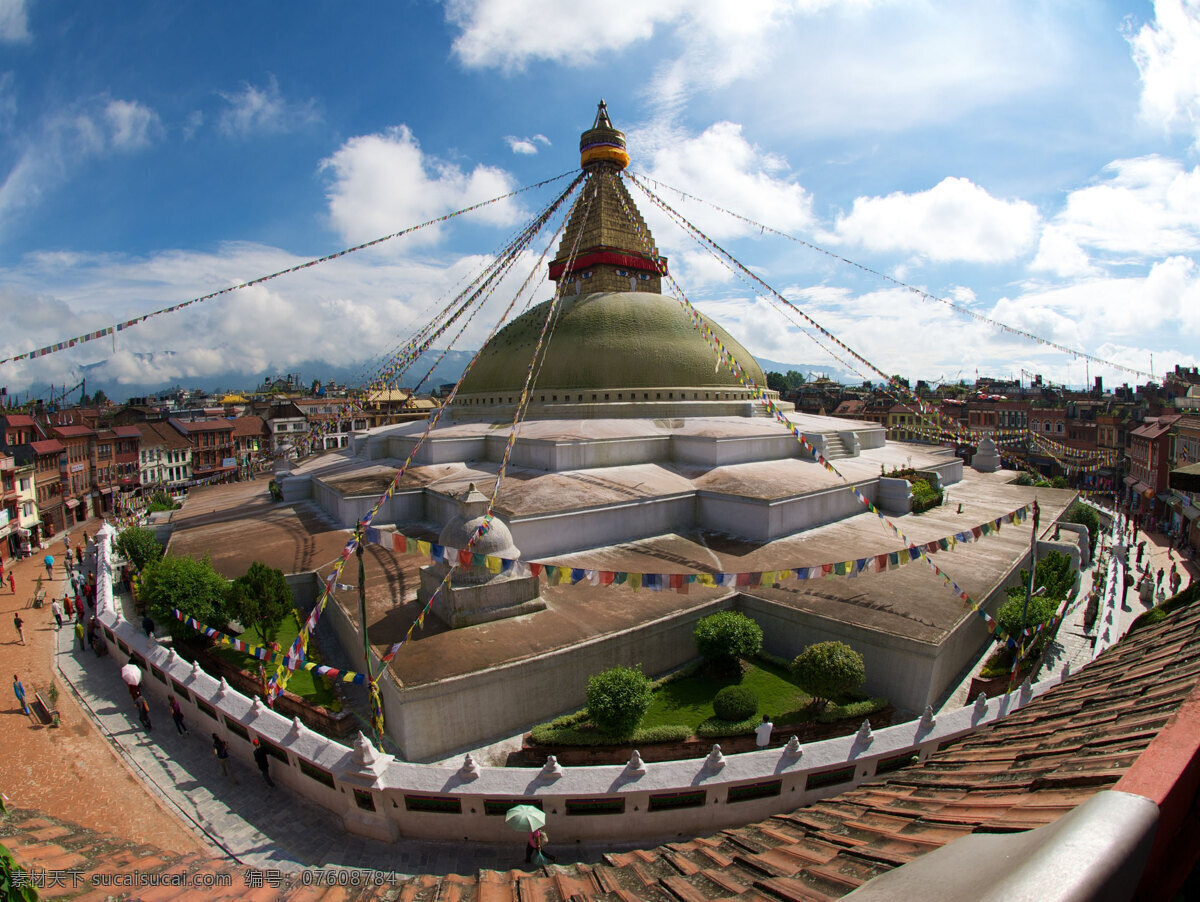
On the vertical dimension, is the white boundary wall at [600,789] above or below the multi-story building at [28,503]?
below

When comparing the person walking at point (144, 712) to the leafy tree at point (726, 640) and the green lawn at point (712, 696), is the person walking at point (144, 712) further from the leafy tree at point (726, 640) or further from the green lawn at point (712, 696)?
the leafy tree at point (726, 640)

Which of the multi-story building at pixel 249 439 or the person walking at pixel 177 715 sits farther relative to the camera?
the multi-story building at pixel 249 439

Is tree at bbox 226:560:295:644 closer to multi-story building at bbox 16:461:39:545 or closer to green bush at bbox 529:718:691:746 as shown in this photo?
green bush at bbox 529:718:691:746

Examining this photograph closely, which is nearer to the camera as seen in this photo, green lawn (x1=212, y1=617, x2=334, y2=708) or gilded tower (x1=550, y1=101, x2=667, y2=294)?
green lawn (x1=212, y1=617, x2=334, y2=708)

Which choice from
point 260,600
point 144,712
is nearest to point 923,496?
point 260,600

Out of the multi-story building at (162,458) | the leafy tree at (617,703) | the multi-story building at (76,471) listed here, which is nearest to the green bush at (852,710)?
the leafy tree at (617,703)

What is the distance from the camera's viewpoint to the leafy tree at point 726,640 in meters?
9.99

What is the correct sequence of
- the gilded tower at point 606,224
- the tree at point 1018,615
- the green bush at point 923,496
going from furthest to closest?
the gilded tower at point 606,224 < the green bush at point 923,496 < the tree at point 1018,615

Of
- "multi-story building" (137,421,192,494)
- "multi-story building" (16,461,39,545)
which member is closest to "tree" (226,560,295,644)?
"multi-story building" (16,461,39,545)

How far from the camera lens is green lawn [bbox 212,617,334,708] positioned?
984 cm

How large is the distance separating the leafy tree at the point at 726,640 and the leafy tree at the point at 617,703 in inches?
85.6

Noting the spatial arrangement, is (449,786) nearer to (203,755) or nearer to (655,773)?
(655,773)

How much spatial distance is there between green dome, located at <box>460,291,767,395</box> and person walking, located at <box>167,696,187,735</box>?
1359 cm

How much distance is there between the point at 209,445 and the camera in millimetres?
42969
